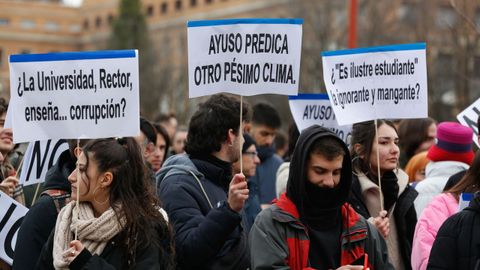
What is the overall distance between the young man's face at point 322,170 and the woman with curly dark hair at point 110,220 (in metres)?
0.96

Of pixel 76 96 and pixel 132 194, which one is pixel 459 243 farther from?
pixel 76 96

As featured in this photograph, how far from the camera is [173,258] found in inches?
242

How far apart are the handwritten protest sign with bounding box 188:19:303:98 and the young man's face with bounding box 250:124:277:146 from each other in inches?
157

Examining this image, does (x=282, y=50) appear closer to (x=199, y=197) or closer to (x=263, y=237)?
(x=199, y=197)

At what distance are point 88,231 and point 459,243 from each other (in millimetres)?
1981

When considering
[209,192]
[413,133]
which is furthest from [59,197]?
[413,133]

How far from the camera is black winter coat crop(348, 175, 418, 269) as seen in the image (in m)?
7.20

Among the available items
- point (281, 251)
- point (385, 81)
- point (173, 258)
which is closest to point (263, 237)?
point (281, 251)

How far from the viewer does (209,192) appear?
22.2 feet

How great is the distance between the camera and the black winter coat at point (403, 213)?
23.6 ft

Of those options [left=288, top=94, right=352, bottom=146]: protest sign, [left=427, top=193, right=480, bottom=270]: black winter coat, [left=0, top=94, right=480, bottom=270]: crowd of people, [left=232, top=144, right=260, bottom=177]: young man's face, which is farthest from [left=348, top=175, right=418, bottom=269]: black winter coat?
[left=288, top=94, right=352, bottom=146]: protest sign

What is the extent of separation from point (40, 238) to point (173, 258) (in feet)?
2.59

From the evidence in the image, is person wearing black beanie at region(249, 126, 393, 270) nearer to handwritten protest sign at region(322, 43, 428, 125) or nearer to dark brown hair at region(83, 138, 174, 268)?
dark brown hair at region(83, 138, 174, 268)

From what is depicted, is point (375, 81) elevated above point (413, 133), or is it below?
above
